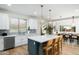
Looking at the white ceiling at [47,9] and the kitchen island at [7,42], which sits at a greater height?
the white ceiling at [47,9]

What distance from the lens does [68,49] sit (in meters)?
2.28

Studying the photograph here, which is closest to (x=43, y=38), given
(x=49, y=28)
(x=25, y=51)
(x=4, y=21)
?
(x=49, y=28)

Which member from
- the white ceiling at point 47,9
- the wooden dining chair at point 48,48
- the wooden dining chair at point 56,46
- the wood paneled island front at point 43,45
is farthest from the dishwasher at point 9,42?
the wooden dining chair at point 56,46

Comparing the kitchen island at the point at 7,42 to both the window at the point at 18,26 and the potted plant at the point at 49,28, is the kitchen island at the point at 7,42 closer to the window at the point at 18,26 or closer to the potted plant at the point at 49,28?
the window at the point at 18,26

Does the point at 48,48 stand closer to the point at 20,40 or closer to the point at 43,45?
the point at 43,45

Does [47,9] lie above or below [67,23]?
above

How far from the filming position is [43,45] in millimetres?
2256

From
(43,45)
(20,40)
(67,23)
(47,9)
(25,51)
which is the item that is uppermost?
(47,9)

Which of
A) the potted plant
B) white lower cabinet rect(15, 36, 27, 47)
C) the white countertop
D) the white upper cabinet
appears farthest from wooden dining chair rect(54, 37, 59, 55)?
the white upper cabinet

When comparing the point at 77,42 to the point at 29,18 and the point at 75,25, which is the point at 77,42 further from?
the point at 29,18

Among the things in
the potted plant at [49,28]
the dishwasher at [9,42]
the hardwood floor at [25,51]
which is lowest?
the hardwood floor at [25,51]

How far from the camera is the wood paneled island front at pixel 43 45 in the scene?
7.38 feet

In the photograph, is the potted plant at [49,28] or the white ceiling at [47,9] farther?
the potted plant at [49,28]
